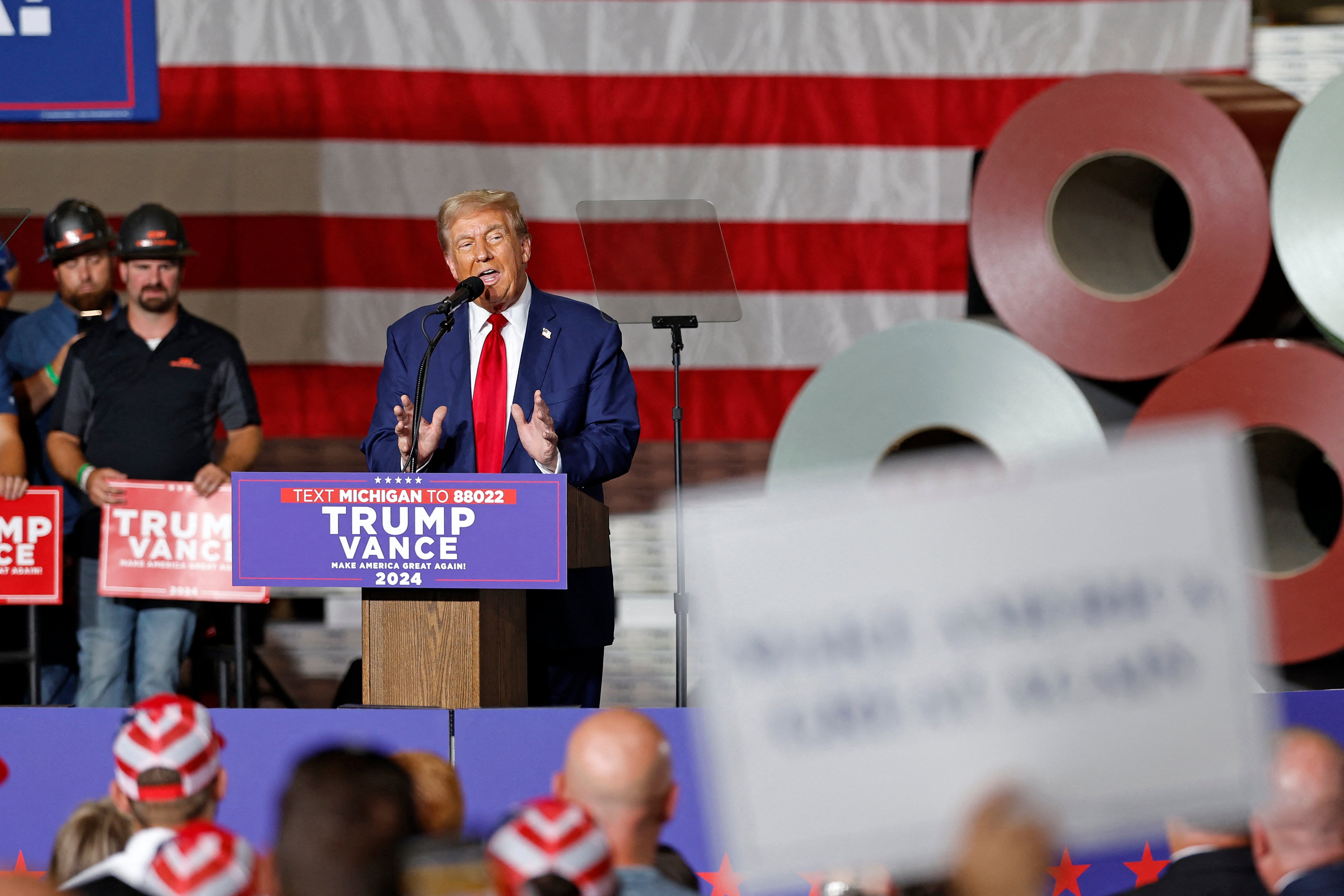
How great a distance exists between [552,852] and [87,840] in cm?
95

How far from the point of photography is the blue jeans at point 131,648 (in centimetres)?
409

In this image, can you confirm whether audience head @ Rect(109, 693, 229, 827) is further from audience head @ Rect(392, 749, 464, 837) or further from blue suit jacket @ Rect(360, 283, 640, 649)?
blue suit jacket @ Rect(360, 283, 640, 649)

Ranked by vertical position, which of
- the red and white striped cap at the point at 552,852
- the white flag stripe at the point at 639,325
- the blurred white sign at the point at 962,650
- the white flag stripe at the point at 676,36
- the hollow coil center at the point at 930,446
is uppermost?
the white flag stripe at the point at 676,36

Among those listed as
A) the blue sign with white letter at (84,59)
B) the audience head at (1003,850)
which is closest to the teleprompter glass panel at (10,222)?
the blue sign with white letter at (84,59)

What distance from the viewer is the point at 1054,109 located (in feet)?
13.2

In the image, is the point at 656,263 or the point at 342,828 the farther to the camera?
the point at 656,263

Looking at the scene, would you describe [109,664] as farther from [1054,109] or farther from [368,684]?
[1054,109]

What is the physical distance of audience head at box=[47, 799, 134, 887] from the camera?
1.90 metres

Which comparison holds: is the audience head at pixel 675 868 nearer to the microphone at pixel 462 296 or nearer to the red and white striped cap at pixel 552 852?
the red and white striped cap at pixel 552 852

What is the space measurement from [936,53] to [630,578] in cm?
223

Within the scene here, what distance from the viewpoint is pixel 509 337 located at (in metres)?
3.21

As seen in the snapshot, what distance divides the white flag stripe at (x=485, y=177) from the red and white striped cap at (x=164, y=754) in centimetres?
385

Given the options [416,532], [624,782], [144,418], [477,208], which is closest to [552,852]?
[624,782]

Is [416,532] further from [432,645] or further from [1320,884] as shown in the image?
[1320,884]
